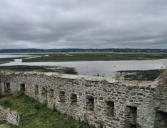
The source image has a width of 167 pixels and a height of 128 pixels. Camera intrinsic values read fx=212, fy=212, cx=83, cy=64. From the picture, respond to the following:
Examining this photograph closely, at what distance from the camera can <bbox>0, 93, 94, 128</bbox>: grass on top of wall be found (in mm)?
11234

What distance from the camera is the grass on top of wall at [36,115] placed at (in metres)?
11.2

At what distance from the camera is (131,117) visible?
8922mm

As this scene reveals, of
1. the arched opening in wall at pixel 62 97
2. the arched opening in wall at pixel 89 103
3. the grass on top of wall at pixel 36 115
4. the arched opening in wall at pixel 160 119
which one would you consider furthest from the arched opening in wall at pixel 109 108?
the arched opening in wall at pixel 62 97

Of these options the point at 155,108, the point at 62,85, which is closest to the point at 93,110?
the point at 62,85

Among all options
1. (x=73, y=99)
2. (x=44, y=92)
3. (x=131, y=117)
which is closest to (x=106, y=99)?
(x=131, y=117)

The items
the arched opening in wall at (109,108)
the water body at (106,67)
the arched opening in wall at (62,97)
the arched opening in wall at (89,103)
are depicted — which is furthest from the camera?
the water body at (106,67)

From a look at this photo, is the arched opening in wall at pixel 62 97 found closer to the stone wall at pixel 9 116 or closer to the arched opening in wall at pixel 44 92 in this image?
the arched opening in wall at pixel 44 92

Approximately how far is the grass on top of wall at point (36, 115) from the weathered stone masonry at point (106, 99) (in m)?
0.40

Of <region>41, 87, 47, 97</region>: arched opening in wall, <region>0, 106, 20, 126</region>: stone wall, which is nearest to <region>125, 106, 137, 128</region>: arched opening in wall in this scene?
<region>41, 87, 47, 97</region>: arched opening in wall

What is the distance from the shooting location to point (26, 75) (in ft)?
53.8

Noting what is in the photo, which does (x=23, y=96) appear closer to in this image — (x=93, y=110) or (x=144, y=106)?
(x=93, y=110)

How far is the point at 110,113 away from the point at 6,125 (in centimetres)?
753

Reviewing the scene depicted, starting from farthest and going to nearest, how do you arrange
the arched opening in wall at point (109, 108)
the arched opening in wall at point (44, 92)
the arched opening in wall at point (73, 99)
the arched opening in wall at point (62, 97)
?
the arched opening in wall at point (44, 92), the arched opening in wall at point (62, 97), the arched opening in wall at point (73, 99), the arched opening in wall at point (109, 108)

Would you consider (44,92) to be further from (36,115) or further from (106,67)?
(106,67)
